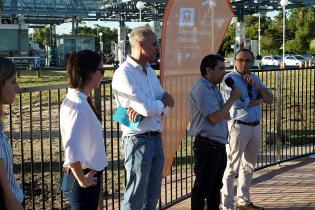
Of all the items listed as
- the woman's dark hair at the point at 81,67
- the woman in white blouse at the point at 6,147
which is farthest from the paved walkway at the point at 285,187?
the woman in white blouse at the point at 6,147

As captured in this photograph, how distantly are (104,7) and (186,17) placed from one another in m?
52.2

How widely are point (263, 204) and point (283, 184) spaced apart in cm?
93

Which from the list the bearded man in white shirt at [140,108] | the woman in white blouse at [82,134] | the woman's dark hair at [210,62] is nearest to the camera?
the woman in white blouse at [82,134]

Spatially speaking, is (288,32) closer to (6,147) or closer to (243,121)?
(243,121)

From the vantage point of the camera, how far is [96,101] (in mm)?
4430

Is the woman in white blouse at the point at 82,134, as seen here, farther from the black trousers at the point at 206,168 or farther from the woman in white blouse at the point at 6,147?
the black trousers at the point at 206,168

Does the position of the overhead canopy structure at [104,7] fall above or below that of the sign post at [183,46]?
above

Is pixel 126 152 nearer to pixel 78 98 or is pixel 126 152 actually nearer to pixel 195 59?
pixel 78 98

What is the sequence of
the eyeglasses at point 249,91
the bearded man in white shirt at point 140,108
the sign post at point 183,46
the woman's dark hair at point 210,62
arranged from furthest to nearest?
1. the eyeglasses at point 249,91
2. the sign post at point 183,46
3. the woman's dark hair at point 210,62
4. the bearded man in white shirt at point 140,108

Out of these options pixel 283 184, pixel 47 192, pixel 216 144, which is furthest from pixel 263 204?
pixel 47 192

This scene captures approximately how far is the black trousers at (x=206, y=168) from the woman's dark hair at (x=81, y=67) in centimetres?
167

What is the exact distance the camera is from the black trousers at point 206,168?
4660 mm

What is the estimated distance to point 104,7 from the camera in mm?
56219

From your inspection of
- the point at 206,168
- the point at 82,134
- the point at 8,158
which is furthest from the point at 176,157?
the point at 8,158
